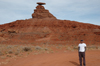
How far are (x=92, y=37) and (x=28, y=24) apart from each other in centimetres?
3033

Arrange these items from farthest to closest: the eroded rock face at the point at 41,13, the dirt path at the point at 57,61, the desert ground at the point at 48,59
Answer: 1. the eroded rock face at the point at 41,13
2. the desert ground at the point at 48,59
3. the dirt path at the point at 57,61

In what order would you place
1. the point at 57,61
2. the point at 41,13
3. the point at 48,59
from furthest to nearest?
1. the point at 41,13
2. the point at 48,59
3. the point at 57,61

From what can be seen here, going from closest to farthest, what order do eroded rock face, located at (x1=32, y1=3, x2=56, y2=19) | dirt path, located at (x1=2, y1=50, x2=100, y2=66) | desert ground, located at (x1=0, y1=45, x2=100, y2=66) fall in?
dirt path, located at (x1=2, y1=50, x2=100, y2=66) → desert ground, located at (x1=0, y1=45, x2=100, y2=66) → eroded rock face, located at (x1=32, y1=3, x2=56, y2=19)

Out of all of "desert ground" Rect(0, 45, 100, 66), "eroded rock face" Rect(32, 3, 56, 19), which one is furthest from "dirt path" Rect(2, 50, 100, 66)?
"eroded rock face" Rect(32, 3, 56, 19)

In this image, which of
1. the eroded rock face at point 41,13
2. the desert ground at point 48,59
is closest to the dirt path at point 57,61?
the desert ground at point 48,59

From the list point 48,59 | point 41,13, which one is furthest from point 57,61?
point 41,13

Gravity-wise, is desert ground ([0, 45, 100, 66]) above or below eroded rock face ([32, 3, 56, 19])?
below

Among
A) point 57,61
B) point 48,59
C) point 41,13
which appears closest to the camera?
point 57,61

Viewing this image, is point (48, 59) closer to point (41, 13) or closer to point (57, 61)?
point (57, 61)

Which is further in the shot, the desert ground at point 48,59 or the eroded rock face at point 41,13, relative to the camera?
the eroded rock face at point 41,13

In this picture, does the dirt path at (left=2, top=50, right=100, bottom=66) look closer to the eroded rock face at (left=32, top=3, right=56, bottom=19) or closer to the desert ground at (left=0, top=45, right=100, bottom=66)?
the desert ground at (left=0, top=45, right=100, bottom=66)

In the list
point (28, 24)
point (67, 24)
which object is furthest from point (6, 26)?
point (67, 24)

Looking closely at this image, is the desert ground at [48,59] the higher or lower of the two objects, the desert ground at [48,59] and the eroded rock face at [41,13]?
the lower

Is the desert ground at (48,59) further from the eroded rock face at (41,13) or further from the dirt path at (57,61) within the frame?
the eroded rock face at (41,13)
